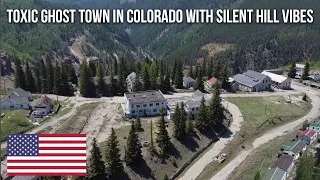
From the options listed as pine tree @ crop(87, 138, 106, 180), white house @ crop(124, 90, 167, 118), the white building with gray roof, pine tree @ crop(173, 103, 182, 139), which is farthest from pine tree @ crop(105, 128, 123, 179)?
the white building with gray roof

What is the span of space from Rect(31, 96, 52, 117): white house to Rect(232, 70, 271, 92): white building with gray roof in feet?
220

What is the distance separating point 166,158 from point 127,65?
227ft

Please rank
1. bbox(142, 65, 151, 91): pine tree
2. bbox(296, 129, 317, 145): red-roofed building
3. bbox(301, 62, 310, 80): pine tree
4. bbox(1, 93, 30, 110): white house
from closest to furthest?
1. bbox(296, 129, 317, 145): red-roofed building
2. bbox(1, 93, 30, 110): white house
3. bbox(142, 65, 151, 91): pine tree
4. bbox(301, 62, 310, 80): pine tree

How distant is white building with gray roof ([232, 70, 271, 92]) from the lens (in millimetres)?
131925

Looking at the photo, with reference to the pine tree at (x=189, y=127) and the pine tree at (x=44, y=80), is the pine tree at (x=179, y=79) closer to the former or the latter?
the pine tree at (x=189, y=127)

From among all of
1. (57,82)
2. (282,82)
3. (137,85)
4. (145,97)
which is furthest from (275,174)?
(57,82)

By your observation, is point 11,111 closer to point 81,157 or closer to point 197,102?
point 197,102

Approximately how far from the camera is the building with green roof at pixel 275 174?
241ft

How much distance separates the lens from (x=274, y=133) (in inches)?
3878

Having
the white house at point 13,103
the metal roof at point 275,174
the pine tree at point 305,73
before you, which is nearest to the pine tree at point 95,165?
the metal roof at point 275,174

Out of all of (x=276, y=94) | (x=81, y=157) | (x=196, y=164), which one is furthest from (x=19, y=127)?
(x=276, y=94)

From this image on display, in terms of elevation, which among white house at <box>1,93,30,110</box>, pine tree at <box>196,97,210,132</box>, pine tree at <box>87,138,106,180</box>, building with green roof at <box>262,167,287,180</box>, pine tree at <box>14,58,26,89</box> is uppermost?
pine tree at <box>14,58,26,89</box>

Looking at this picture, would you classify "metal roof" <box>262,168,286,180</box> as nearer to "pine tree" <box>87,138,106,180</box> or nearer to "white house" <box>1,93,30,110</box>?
"pine tree" <box>87,138,106,180</box>

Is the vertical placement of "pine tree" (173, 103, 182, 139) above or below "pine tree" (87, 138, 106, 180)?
above
